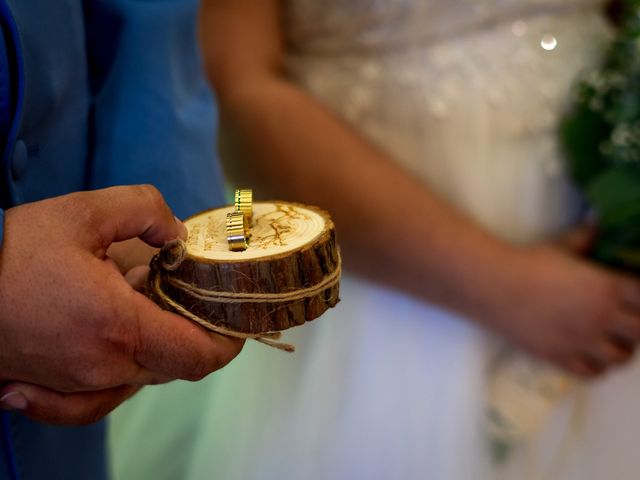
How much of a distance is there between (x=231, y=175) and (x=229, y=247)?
41 centimetres

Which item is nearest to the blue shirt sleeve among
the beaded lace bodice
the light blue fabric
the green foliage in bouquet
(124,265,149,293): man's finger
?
the light blue fabric

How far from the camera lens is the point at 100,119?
1.53ft

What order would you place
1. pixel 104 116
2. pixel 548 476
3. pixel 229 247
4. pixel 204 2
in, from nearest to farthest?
pixel 229 247
pixel 104 116
pixel 204 2
pixel 548 476

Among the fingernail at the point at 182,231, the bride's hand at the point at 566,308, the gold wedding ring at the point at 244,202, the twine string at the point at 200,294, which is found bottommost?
the bride's hand at the point at 566,308

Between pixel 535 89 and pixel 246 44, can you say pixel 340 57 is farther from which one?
pixel 535 89

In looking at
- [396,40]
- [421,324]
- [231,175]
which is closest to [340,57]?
[396,40]

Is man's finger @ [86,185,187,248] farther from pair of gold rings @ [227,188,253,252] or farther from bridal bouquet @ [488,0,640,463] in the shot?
bridal bouquet @ [488,0,640,463]

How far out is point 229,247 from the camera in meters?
0.34

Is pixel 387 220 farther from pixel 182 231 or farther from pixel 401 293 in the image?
pixel 182 231

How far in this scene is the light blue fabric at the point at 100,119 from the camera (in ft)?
1.24

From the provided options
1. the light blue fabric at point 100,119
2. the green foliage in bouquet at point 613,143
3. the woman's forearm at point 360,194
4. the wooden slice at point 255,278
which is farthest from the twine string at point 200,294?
the green foliage in bouquet at point 613,143

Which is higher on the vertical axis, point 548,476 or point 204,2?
point 204,2

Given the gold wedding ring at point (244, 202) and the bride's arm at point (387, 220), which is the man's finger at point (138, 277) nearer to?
the gold wedding ring at point (244, 202)

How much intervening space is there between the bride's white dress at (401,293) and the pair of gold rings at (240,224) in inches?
15.6
